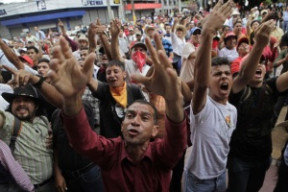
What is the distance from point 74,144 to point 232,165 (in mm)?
1534

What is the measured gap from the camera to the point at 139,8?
146 ft

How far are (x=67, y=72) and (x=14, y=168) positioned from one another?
3.90 feet

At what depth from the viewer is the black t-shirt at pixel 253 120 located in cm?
210

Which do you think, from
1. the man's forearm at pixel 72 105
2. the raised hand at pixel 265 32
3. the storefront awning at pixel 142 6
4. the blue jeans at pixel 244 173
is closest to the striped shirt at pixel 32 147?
the man's forearm at pixel 72 105

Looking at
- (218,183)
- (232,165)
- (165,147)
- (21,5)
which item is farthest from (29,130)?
(21,5)

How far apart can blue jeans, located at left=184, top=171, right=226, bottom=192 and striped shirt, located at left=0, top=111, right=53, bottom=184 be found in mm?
1246

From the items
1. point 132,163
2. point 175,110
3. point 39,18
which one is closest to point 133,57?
point 132,163

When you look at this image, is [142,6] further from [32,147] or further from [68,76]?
[68,76]

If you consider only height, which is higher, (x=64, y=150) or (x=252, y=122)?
(x=252, y=122)

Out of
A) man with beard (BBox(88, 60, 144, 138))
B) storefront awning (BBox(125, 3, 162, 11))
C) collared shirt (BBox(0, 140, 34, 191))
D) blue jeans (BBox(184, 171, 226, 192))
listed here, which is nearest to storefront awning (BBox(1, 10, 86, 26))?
storefront awning (BBox(125, 3, 162, 11))

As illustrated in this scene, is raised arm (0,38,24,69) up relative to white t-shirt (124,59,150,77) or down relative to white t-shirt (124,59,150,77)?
up

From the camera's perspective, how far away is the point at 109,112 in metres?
2.51

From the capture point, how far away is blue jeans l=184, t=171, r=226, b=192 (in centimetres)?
195

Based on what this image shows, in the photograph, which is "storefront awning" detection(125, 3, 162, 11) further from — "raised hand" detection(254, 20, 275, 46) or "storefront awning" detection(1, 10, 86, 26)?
"raised hand" detection(254, 20, 275, 46)
